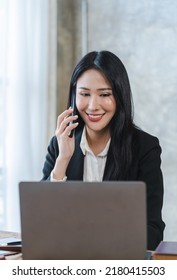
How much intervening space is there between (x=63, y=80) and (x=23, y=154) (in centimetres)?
79

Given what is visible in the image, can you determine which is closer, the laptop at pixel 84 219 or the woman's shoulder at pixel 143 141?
the laptop at pixel 84 219

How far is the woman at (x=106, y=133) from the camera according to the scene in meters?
1.92

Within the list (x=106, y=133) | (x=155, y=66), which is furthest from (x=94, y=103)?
(x=155, y=66)

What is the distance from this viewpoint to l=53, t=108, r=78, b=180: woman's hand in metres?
1.94

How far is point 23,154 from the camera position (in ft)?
11.0

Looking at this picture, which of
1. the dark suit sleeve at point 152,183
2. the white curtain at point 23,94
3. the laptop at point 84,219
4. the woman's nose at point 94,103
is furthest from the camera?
the white curtain at point 23,94

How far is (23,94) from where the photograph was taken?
11.0ft

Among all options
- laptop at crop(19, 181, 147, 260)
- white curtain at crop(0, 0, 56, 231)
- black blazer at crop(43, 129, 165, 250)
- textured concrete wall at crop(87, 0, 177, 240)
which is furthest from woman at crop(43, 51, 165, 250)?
textured concrete wall at crop(87, 0, 177, 240)

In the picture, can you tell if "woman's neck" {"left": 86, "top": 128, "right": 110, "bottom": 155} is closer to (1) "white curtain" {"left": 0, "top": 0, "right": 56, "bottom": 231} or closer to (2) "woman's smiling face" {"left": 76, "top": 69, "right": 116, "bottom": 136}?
(2) "woman's smiling face" {"left": 76, "top": 69, "right": 116, "bottom": 136}

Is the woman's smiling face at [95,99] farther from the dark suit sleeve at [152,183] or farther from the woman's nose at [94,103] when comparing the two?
the dark suit sleeve at [152,183]

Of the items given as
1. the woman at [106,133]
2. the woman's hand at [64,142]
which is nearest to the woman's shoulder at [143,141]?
Result: the woman at [106,133]

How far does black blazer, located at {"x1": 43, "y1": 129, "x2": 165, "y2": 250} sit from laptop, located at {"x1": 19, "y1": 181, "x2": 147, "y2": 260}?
58cm

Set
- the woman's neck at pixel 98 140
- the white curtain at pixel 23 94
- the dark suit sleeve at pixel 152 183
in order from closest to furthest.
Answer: the dark suit sleeve at pixel 152 183 < the woman's neck at pixel 98 140 < the white curtain at pixel 23 94

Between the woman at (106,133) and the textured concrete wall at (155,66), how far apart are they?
140 cm
